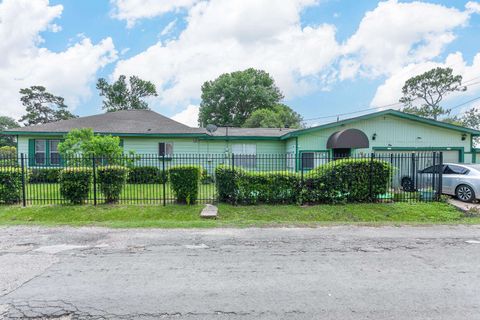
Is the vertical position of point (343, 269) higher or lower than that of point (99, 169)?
lower

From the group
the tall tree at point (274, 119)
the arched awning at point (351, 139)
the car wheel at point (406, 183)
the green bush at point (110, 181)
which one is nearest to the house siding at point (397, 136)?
the arched awning at point (351, 139)

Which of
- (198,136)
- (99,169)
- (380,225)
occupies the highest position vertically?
(198,136)

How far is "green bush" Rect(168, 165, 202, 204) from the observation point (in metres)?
9.41

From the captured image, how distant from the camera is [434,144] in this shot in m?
16.5

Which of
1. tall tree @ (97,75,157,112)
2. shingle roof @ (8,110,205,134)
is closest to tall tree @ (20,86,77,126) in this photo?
tall tree @ (97,75,157,112)

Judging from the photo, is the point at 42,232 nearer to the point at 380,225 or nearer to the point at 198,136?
the point at 380,225

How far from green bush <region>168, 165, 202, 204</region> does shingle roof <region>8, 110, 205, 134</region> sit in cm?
824

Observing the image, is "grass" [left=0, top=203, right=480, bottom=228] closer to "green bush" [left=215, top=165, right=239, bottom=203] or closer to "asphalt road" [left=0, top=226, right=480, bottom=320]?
"green bush" [left=215, top=165, right=239, bottom=203]

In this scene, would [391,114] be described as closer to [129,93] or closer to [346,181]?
[346,181]

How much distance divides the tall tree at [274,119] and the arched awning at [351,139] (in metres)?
21.9

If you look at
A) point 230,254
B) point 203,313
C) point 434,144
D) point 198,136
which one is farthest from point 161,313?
point 434,144

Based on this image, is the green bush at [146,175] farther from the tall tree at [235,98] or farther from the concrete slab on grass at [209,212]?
the tall tree at [235,98]

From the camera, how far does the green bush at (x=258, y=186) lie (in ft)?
31.6

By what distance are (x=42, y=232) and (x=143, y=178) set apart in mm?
8392
